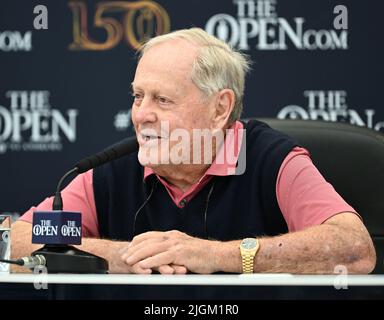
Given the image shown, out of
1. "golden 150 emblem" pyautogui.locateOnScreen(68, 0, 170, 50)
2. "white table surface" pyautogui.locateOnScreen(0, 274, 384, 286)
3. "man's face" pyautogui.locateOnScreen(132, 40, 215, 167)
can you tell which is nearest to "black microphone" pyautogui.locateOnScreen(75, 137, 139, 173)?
"man's face" pyautogui.locateOnScreen(132, 40, 215, 167)

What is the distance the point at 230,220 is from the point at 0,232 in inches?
27.9

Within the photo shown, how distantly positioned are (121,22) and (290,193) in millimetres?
1770

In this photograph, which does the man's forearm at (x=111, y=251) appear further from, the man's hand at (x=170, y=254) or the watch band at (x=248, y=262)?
the watch band at (x=248, y=262)

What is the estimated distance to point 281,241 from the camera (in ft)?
7.29

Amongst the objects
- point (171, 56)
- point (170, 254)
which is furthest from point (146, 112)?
point (170, 254)

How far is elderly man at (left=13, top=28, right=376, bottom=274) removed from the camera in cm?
249

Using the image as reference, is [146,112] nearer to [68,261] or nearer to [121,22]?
[68,261]

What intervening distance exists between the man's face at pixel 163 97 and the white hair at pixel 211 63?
2 cm

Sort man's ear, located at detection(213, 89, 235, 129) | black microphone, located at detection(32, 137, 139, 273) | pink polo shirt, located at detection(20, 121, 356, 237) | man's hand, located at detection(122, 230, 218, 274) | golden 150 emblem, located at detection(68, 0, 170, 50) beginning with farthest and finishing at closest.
Result: golden 150 emblem, located at detection(68, 0, 170, 50), man's ear, located at detection(213, 89, 235, 129), pink polo shirt, located at detection(20, 121, 356, 237), man's hand, located at detection(122, 230, 218, 274), black microphone, located at detection(32, 137, 139, 273)

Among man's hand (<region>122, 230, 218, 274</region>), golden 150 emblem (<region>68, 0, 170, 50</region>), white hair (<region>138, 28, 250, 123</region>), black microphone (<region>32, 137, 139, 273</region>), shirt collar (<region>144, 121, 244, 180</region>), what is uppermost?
golden 150 emblem (<region>68, 0, 170, 50</region>)

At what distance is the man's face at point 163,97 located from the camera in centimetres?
251

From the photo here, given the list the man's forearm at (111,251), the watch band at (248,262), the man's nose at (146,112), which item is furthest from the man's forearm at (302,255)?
the man's nose at (146,112)

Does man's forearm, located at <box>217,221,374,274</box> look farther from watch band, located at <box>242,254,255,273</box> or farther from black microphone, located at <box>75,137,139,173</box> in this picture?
black microphone, located at <box>75,137,139,173</box>

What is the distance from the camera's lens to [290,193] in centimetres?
252
